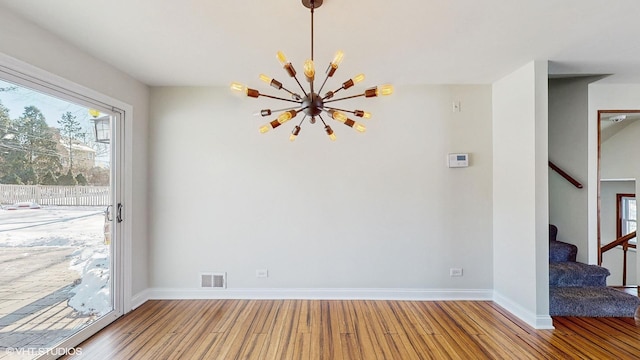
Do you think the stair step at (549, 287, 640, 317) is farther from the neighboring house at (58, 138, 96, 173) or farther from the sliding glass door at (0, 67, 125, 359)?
the neighboring house at (58, 138, 96, 173)

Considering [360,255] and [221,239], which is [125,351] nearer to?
[221,239]

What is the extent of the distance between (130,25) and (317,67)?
1598 mm

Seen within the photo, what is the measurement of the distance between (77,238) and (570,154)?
19.2ft

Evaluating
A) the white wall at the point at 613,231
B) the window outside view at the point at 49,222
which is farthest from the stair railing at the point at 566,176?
the window outside view at the point at 49,222

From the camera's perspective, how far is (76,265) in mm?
2492

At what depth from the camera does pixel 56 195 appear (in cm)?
229

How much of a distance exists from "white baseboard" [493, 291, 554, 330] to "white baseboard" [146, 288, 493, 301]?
0.23 m

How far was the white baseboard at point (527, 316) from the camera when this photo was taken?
261cm

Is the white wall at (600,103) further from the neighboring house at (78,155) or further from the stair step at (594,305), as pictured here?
the neighboring house at (78,155)

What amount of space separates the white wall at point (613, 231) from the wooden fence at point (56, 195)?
337 inches

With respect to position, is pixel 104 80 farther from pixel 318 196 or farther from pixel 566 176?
pixel 566 176

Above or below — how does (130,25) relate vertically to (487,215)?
above

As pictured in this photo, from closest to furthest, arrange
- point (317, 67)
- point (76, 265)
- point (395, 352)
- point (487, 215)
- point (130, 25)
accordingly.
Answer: point (130, 25) → point (395, 352) → point (76, 265) → point (317, 67) → point (487, 215)

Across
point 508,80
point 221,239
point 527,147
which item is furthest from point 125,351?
point 508,80
